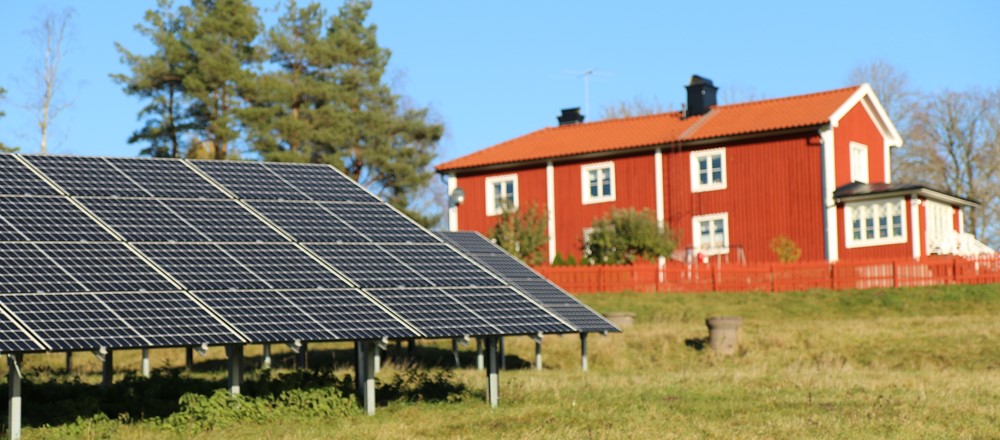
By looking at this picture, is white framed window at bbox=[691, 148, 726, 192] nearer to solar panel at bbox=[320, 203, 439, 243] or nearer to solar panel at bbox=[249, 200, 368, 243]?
solar panel at bbox=[320, 203, 439, 243]

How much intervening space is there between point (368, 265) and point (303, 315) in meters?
2.92

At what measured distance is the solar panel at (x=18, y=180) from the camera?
24.3 metres

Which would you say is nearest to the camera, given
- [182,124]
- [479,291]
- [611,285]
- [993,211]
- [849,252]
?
[479,291]

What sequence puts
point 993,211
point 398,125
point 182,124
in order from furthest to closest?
point 993,211
point 398,125
point 182,124

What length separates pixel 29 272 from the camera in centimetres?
2075

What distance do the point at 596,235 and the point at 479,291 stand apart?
1064 inches

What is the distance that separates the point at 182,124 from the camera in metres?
66.4

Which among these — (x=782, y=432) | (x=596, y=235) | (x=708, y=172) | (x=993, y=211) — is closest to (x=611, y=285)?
(x=596, y=235)

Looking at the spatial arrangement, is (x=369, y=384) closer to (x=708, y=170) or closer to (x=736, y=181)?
(x=736, y=181)

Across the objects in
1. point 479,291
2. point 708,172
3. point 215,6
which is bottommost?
point 479,291

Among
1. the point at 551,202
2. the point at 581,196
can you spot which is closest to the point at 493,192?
the point at 551,202

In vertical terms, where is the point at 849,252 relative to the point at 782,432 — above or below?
above

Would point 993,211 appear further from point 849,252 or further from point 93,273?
point 93,273

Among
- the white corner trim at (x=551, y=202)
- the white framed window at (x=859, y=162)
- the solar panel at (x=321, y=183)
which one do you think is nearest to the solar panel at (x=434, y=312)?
the solar panel at (x=321, y=183)
